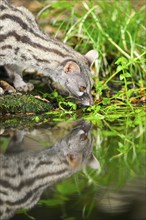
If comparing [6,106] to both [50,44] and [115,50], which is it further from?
[115,50]

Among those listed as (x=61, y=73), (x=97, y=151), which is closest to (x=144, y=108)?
(x=61, y=73)

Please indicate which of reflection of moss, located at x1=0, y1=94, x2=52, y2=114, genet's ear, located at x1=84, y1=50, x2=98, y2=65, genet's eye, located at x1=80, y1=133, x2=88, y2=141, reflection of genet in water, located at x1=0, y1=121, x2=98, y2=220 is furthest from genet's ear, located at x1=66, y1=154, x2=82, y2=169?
genet's ear, located at x1=84, y1=50, x2=98, y2=65

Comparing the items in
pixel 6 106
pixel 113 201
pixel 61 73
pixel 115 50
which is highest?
pixel 115 50

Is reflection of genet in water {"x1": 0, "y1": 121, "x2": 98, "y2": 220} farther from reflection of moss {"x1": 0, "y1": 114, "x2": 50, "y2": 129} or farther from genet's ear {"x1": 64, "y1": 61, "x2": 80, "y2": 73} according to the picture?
genet's ear {"x1": 64, "y1": 61, "x2": 80, "y2": 73}

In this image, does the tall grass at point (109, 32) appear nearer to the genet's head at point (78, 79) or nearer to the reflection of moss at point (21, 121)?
the genet's head at point (78, 79)

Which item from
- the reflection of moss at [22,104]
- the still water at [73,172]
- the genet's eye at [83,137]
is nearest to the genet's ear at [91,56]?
the reflection of moss at [22,104]

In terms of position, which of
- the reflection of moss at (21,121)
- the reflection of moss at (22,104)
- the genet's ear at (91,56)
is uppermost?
the genet's ear at (91,56)
